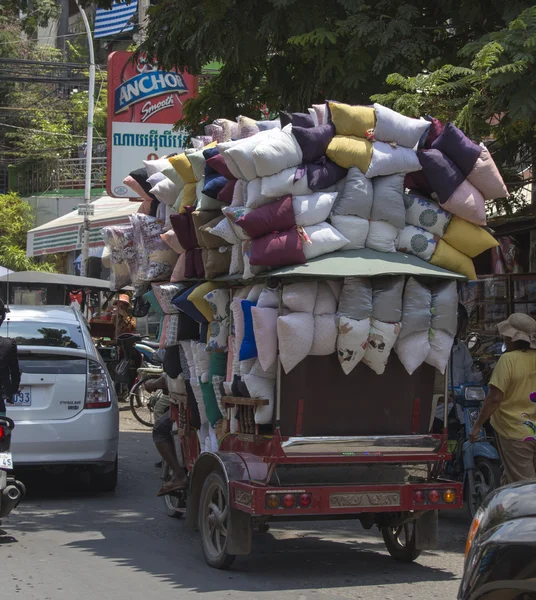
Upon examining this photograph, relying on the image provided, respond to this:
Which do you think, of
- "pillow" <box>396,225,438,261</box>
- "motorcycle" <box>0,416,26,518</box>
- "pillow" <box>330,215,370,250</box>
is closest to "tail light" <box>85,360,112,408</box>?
"motorcycle" <box>0,416,26,518</box>

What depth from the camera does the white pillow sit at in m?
6.46

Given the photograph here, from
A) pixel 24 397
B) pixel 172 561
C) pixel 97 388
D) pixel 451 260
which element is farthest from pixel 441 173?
pixel 24 397

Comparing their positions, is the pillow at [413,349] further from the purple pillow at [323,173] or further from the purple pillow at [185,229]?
the purple pillow at [185,229]

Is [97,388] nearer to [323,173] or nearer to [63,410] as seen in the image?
[63,410]

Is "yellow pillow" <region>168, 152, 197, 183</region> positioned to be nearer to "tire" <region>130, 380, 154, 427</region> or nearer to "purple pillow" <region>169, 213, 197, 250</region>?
"purple pillow" <region>169, 213, 197, 250</region>

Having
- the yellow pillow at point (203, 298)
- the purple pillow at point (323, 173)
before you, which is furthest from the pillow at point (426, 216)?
the yellow pillow at point (203, 298)

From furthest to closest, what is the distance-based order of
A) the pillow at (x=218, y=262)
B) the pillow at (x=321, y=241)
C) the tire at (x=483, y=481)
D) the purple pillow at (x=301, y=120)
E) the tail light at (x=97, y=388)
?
the tail light at (x=97, y=388) → the tire at (x=483, y=481) → the pillow at (x=218, y=262) → the purple pillow at (x=301, y=120) → the pillow at (x=321, y=241)

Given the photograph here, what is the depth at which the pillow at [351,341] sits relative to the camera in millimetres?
6375

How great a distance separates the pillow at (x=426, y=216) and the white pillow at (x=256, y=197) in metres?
0.97

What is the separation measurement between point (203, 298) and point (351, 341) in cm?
143

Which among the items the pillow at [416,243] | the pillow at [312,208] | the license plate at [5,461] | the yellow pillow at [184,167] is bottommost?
the license plate at [5,461]

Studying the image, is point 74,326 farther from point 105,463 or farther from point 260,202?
point 260,202

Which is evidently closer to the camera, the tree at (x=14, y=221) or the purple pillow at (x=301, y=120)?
the purple pillow at (x=301, y=120)

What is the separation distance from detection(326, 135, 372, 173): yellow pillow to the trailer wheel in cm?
256
